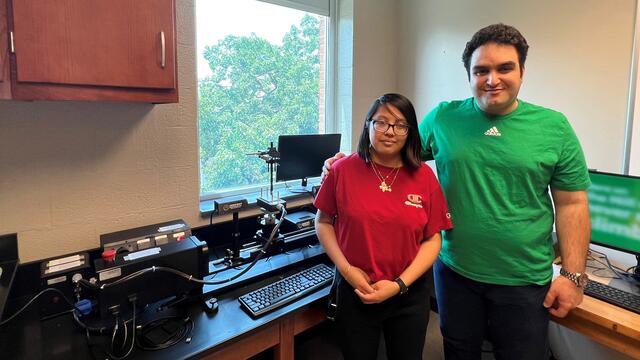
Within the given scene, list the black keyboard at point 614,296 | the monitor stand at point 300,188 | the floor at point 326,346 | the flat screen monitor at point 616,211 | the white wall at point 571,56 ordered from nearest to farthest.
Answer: the black keyboard at point 614,296 < the flat screen monitor at point 616,211 < the white wall at point 571,56 < the floor at point 326,346 < the monitor stand at point 300,188

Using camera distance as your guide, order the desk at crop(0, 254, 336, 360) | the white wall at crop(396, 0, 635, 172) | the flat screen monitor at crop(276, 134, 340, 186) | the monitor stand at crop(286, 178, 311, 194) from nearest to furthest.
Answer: the desk at crop(0, 254, 336, 360) < the white wall at crop(396, 0, 635, 172) < the flat screen monitor at crop(276, 134, 340, 186) < the monitor stand at crop(286, 178, 311, 194)

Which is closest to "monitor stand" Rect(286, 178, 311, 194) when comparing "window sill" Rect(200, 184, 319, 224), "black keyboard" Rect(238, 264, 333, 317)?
"window sill" Rect(200, 184, 319, 224)

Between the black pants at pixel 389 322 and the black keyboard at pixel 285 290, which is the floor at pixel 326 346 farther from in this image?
the black pants at pixel 389 322

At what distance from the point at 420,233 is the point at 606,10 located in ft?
5.43

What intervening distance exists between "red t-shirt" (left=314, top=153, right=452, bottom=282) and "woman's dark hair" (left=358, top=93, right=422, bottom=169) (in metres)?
0.04

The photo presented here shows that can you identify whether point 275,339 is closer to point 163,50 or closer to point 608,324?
point 163,50

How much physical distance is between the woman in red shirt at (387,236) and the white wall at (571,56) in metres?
1.24

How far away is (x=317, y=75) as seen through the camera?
2.65 metres

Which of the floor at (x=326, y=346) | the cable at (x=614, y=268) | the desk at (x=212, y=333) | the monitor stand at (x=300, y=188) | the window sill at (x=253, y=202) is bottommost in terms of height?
the floor at (x=326, y=346)

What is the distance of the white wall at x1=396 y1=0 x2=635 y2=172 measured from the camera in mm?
1864

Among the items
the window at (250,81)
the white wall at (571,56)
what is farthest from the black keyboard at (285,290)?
the white wall at (571,56)

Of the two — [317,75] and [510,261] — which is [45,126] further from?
[510,261]

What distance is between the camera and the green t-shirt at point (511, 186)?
129cm

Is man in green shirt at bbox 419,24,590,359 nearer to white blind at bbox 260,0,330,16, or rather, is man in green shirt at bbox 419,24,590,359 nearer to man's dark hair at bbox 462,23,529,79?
man's dark hair at bbox 462,23,529,79
